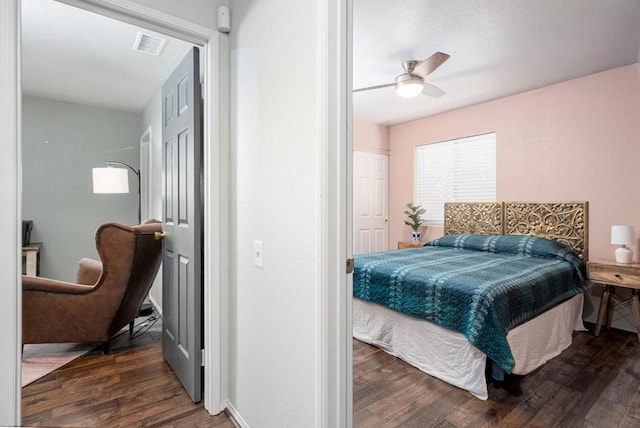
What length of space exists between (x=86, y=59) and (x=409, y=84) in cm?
295

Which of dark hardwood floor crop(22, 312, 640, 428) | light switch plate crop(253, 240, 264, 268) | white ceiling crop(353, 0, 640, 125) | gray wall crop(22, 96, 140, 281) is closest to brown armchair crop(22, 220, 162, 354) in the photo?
dark hardwood floor crop(22, 312, 640, 428)

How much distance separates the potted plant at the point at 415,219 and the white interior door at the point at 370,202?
53cm

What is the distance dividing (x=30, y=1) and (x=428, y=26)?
108 inches

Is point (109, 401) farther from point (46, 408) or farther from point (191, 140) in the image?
point (191, 140)

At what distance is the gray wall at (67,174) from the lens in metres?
4.05

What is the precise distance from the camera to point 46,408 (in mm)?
1887

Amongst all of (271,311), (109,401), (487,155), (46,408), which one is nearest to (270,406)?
(271,311)

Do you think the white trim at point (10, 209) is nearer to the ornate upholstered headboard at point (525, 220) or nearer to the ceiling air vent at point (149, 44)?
the ceiling air vent at point (149, 44)

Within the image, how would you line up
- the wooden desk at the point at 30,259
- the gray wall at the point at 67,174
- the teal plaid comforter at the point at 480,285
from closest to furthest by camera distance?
1. the teal plaid comforter at the point at 480,285
2. the wooden desk at the point at 30,259
3. the gray wall at the point at 67,174

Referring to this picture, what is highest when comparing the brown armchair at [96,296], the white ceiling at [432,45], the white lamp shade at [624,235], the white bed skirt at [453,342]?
the white ceiling at [432,45]

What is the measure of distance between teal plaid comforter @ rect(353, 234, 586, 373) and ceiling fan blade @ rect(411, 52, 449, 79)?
1.65 metres

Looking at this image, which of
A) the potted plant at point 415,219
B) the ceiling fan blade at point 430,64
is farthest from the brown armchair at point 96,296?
the potted plant at point 415,219

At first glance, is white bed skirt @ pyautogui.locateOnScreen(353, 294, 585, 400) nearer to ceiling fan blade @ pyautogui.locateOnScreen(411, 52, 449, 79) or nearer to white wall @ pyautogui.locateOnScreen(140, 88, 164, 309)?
ceiling fan blade @ pyautogui.locateOnScreen(411, 52, 449, 79)

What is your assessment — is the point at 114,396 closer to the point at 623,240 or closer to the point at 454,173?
the point at 623,240
